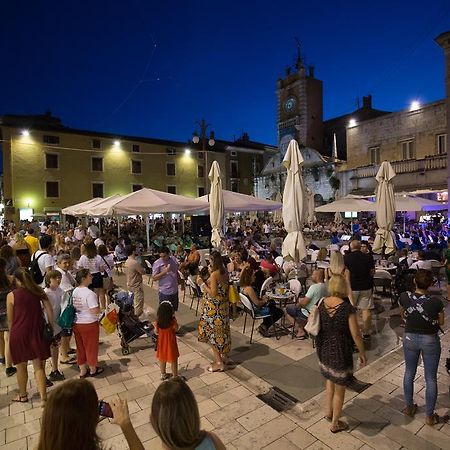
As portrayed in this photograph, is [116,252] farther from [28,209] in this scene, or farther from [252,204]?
[28,209]

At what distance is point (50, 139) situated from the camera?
2956 centimetres

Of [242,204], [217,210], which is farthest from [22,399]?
[242,204]

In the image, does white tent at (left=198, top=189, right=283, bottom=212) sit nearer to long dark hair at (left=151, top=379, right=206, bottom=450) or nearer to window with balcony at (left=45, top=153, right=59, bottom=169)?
long dark hair at (left=151, top=379, right=206, bottom=450)

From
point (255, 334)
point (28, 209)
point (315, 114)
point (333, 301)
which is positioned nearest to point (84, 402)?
point (333, 301)

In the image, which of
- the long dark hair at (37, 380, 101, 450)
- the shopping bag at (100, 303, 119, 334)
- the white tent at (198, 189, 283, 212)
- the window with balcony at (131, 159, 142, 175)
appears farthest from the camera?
the window with balcony at (131, 159, 142, 175)

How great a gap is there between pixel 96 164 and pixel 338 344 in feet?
108

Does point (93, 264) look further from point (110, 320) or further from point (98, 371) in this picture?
point (98, 371)

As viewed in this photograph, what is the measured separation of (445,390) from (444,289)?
5896 millimetres

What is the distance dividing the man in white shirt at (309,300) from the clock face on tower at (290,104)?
34.4m

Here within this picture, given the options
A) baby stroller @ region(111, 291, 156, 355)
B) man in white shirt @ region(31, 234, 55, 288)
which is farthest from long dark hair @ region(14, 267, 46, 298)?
man in white shirt @ region(31, 234, 55, 288)

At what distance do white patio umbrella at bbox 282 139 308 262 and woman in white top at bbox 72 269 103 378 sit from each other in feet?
13.9

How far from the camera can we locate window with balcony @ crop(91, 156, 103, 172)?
32125 millimetres

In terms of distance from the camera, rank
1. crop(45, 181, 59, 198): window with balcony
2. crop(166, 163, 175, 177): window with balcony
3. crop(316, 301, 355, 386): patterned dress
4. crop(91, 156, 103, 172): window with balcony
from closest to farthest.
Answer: crop(316, 301, 355, 386): patterned dress → crop(45, 181, 59, 198): window with balcony → crop(91, 156, 103, 172): window with balcony → crop(166, 163, 175, 177): window with balcony

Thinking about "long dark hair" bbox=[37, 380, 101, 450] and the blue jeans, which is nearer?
"long dark hair" bbox=[37, 380, 101, 450]
